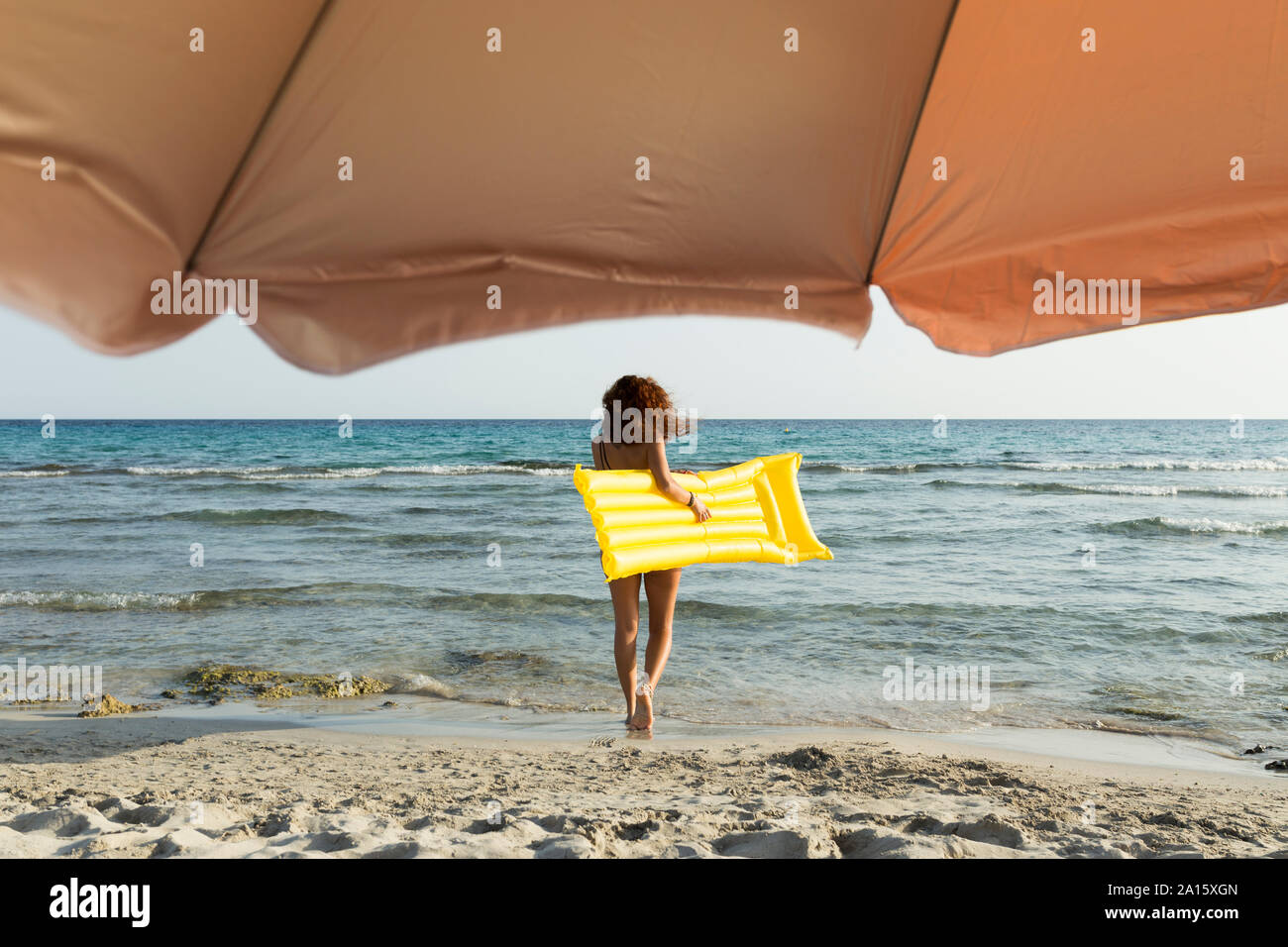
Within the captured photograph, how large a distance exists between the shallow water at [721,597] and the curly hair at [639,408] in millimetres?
2546

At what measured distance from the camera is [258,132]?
194 centimetres

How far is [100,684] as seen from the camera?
5.64 m

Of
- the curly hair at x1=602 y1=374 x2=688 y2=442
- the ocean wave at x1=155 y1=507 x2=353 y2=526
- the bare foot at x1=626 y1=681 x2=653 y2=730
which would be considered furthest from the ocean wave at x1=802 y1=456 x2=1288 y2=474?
the curly hair at x1=602 y1=374 x2=688 y2=442

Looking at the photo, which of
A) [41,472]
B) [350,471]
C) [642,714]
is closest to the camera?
[642,714]

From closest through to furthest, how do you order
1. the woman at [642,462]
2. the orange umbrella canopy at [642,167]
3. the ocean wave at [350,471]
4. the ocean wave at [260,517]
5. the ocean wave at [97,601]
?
the orange umbrella canopy at [642,167], the woman at [642,462], the ocean wave at [97,601], the ocean wave at [260,517], the ocean wave at [350,471]

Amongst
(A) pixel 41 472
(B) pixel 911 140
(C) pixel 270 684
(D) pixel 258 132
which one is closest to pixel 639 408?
(B) pixel 911 140

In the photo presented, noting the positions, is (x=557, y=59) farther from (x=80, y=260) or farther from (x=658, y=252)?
(x=80, y=260)

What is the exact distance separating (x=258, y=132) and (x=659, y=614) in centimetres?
238

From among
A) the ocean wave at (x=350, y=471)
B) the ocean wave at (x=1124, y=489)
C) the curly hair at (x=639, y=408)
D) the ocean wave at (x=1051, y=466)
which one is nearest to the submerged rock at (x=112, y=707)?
the curly hair at (x=639, y=408)

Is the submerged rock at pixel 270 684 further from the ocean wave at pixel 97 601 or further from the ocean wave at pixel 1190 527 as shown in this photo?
the ocean wave at pixel 1190 527

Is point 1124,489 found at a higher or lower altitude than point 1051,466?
lower

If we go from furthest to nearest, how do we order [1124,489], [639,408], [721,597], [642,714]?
[1124,489]
[721,597]
[642,714]
[639,408]

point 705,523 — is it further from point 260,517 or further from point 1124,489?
point 1124,489

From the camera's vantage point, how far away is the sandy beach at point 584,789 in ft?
9.73
